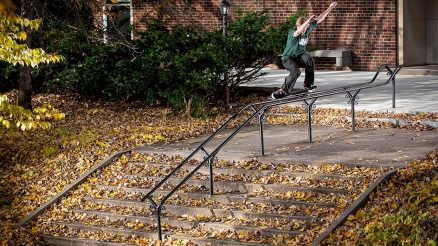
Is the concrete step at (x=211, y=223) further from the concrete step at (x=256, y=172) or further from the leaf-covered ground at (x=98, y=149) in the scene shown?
the concrete step at (x=256, y=172)

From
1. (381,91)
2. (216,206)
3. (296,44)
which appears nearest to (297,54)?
(296,44)

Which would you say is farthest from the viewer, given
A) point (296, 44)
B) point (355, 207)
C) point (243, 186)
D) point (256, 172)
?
point (296, 44)

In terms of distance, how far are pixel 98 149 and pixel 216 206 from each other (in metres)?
3.33

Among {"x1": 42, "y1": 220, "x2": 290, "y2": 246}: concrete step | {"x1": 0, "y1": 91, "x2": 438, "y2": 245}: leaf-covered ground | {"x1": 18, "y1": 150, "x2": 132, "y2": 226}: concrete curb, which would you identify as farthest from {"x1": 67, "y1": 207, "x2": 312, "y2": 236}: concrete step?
{"x1": 0, "y1": 91, "x2": 438, "y2": 245}: leaf-covered ground

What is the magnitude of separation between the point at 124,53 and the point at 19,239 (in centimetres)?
682

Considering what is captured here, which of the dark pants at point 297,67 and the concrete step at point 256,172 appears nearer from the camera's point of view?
the concrete step at point 256,172

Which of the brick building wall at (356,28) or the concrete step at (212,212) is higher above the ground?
the brick building wall at (356,28)

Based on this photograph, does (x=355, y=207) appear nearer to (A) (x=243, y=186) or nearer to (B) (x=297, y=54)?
(A) (x=243, y=186)

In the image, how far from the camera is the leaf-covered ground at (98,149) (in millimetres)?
9148

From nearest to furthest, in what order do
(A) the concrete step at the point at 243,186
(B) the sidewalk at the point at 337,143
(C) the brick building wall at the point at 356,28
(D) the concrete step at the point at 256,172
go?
(A) the concrete step at the point at 243,186 < (D) the concrete step at the point at 256,172 < (B) the sidewalk at the point at 337,143 < (C) the brick building wall at the point at 356,28

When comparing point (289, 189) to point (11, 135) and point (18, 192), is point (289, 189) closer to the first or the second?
point (18, 192)

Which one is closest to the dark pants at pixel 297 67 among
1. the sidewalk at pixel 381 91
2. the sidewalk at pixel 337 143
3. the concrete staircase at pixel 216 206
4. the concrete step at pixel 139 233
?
the sidewalk at pixel 337 143

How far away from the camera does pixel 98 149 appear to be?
41.7ft

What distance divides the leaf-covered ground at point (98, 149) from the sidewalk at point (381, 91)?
0.64m
